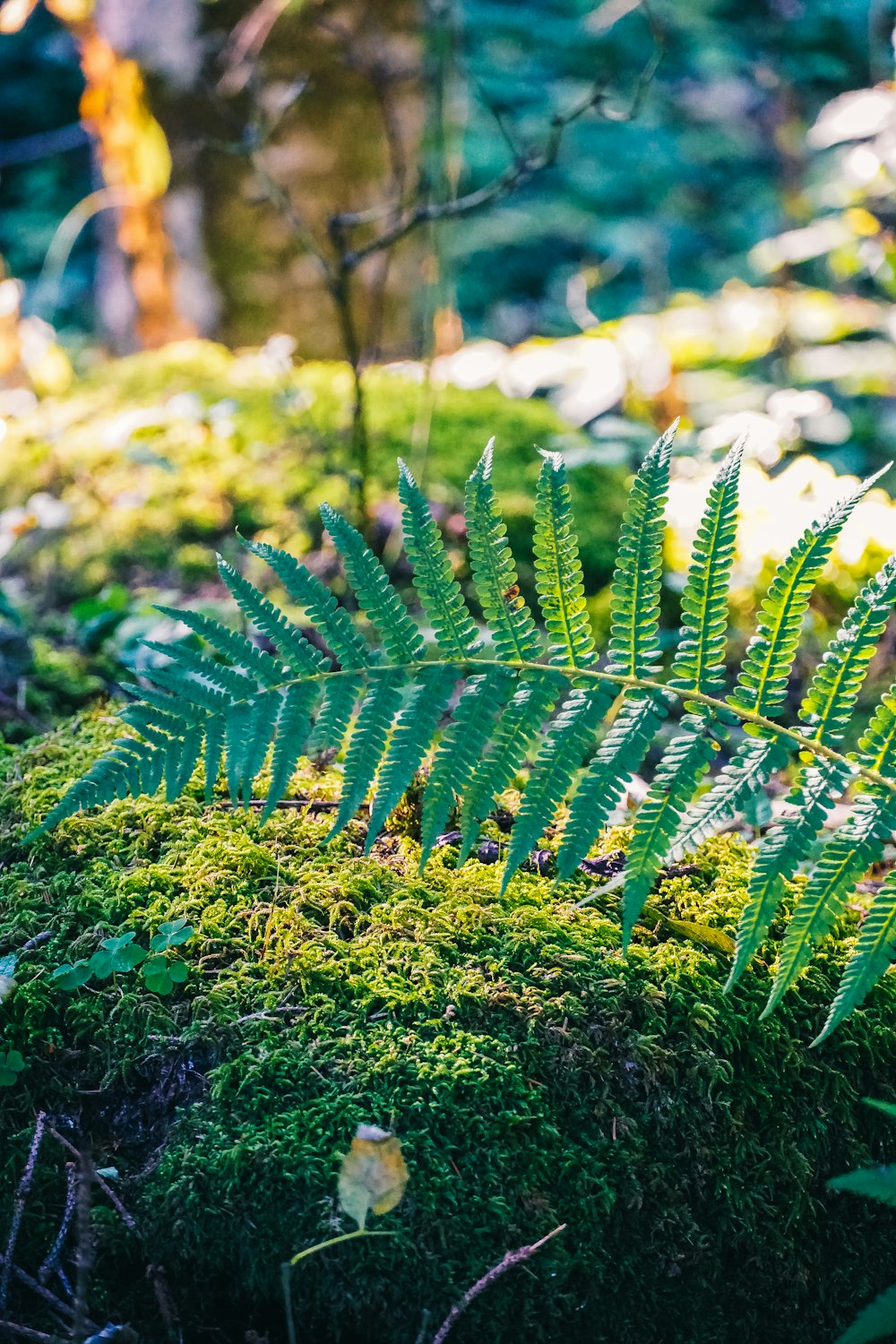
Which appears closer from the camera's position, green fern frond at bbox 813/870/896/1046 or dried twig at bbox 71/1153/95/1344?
dried twig at bbox 71/1153/95/1344

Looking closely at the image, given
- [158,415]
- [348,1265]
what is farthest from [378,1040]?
[158,415]

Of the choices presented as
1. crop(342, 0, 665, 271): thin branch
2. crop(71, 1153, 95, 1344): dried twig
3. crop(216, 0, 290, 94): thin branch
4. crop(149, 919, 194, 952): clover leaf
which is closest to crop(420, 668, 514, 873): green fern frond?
crop(149, 919, 194, 952): clover leaf

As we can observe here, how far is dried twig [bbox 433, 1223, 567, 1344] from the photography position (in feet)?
4.10

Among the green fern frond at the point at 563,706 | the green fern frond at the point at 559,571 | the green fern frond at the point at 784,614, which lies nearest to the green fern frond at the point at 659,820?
the green fern frond at the point at 563,706

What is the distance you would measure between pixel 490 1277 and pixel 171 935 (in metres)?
0.76

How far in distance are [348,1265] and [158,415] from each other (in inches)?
133

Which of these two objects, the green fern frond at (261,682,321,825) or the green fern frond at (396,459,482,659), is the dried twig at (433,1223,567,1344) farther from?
the green fern frond at (396,459,482,659)

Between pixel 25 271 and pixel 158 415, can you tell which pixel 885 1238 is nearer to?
pixel 158 415

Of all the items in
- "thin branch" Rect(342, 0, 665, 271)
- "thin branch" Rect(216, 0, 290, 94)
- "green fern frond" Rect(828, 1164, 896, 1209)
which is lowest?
"green fern frond" Rect(828, 1164, 896, 1209)

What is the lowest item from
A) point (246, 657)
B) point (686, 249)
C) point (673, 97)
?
point (246, 657)

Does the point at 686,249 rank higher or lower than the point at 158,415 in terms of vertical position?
higher

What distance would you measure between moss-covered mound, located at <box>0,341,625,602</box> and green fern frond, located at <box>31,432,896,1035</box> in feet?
5.75

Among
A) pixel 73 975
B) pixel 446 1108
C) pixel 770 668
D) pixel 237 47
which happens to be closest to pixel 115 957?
pixel 73 975

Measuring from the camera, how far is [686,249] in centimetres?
1138
